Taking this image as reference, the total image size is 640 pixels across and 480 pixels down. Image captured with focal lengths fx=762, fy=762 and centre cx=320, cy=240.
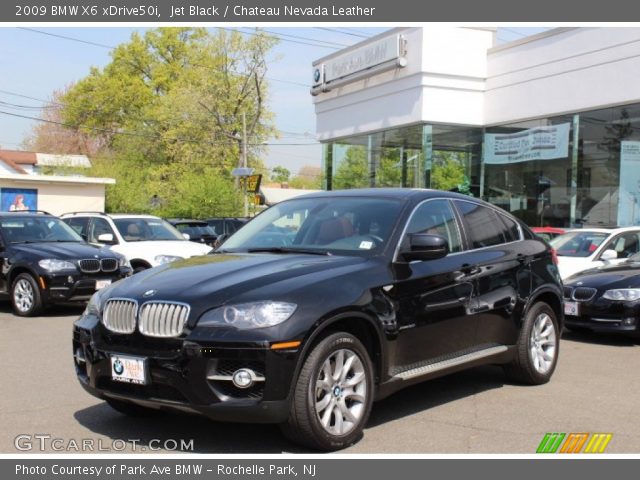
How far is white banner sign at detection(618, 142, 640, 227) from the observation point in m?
18.7

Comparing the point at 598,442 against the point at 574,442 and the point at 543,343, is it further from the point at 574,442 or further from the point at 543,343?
the point at 543,343

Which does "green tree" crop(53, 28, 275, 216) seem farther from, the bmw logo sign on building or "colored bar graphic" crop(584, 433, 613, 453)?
"colored bar graphic" crop(584, 433, 613, 453)

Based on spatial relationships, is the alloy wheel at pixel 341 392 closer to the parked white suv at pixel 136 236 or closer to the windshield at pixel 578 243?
the windshield at pixel 578 243

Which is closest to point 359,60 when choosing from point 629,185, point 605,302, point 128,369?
point 629,185

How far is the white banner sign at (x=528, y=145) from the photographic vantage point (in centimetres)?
2056

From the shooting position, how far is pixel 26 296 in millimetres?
11953

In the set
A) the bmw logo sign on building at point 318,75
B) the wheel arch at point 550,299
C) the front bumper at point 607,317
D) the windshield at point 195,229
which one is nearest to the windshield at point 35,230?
the windshield at point 195,229

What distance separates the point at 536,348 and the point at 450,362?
Result: 1.52 metres

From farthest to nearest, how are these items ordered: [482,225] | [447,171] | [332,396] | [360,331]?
[447,171]
[482,225]
[360,331]
[332,396]

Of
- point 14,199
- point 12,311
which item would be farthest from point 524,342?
point 14,199

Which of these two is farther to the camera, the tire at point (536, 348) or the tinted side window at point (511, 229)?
the tinted side window at point (511, 229)

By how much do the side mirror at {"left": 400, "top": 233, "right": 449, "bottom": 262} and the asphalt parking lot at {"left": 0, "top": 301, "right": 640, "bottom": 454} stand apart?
48.4 inches

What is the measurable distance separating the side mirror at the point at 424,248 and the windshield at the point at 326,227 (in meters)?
0.20
